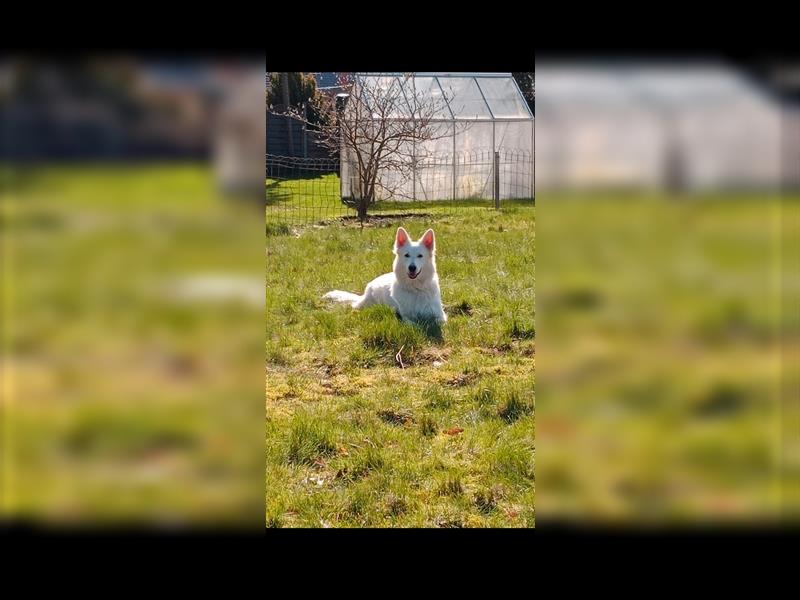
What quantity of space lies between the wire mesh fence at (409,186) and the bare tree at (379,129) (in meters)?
0.09

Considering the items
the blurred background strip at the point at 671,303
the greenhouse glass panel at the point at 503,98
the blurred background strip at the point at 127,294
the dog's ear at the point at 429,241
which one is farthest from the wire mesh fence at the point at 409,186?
the blurred background strip at the point at 671,303

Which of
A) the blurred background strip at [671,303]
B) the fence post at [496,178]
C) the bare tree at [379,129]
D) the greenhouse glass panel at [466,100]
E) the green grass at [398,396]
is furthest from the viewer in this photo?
the greenhouse glass panel at [466,100]

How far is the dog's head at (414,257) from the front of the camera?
5.62 meters

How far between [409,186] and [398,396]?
492 cm

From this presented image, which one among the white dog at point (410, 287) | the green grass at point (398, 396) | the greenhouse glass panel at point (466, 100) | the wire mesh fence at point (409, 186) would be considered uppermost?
the greenhouse glass panel at point (466, 100)

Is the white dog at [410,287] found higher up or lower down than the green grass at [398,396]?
higher up

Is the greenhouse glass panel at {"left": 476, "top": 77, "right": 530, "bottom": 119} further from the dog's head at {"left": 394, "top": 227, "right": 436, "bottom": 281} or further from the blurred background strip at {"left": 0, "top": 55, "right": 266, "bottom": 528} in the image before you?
the blurred background strip at {"left": 0, "top": 55, "right": 266, "bottom": 528}

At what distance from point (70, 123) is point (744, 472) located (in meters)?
1.71

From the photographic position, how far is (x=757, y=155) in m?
1.67

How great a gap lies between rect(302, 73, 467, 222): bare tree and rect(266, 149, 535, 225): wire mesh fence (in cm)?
9

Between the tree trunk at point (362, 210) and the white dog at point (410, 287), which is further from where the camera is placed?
the tree trunk at point (362, 210)

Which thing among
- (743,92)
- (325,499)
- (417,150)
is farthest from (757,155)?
(417,150)

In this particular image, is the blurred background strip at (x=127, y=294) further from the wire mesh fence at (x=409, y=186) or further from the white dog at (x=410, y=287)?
the wire mesh fence at (x=409, y=186)
